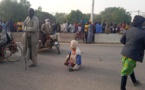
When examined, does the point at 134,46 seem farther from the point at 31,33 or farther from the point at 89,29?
the point at 89,29

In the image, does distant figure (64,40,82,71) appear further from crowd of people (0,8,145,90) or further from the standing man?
the standing man

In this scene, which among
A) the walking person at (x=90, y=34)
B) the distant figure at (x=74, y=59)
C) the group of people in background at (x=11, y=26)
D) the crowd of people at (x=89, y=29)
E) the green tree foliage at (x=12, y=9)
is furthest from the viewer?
the green tree foliage at (x=12, y=9)

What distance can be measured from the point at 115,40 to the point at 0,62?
1138cm

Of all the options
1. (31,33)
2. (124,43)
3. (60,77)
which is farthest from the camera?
(31,33)

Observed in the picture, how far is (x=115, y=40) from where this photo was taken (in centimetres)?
1789

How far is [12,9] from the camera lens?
1861 inches

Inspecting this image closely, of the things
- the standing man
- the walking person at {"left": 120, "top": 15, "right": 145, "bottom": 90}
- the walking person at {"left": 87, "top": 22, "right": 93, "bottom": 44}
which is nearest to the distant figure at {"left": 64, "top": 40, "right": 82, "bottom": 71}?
the standing man

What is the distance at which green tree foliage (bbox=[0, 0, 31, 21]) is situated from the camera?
4597 cm

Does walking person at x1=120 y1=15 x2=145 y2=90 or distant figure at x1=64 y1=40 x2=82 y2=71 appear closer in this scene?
walking person at x1=120 y1=15 x2=145 y2=90

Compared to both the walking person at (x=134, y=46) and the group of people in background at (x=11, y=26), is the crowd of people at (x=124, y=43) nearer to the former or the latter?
the walking person at (x=134, y=46)

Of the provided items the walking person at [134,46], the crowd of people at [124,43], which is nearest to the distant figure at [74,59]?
the crowd of people at [124,43]

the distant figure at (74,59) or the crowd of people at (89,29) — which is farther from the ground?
the crowd of people at (89,29)

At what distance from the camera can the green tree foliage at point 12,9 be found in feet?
151

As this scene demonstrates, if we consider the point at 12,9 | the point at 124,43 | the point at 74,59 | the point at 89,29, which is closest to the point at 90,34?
the point at 89,29
